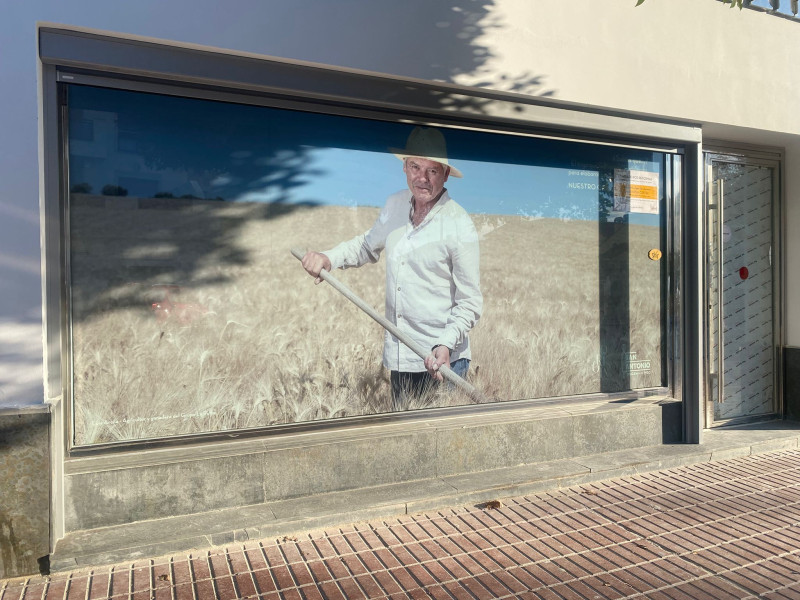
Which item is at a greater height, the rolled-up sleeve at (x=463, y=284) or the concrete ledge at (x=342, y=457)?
the rolled-up sleeve at (x=463, y=284)

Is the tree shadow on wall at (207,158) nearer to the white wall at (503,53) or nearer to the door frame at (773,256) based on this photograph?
the white wall at (503,53)

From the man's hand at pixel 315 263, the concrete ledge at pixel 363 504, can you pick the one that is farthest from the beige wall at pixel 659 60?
the concrete ledge at pixel 363 504

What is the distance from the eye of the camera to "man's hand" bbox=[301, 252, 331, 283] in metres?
5.12

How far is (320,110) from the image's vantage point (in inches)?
197

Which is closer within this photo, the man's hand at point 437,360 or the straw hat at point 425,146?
the straw hat at point 425,146

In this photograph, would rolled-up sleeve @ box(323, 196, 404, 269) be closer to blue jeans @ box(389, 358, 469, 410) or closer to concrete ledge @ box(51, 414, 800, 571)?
blue jeans @ box(389, 358, 469, 410)

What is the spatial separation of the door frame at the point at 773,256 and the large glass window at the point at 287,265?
1090 mm

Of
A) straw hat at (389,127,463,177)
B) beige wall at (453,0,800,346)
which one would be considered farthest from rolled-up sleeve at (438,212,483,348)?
beige wall at (453,0,800,346)

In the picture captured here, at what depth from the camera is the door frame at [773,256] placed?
712cm

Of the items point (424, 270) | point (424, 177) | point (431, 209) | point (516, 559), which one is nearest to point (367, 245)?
point (424, 270)

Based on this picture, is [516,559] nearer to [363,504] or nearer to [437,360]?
[363,504]

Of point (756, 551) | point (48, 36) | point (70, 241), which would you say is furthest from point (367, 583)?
point (48, 36)

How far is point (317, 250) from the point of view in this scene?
5.14 metres

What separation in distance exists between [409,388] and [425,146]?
78.3 inches
